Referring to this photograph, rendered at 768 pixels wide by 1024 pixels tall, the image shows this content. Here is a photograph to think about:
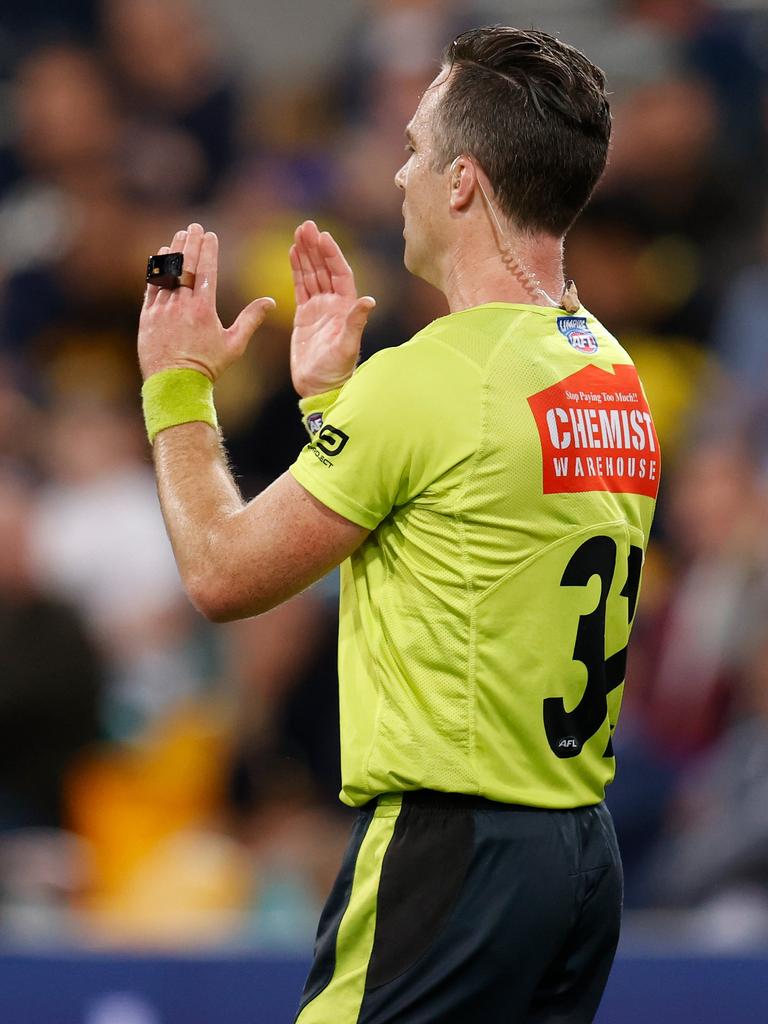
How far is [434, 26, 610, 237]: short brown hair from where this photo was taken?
7.63 feet

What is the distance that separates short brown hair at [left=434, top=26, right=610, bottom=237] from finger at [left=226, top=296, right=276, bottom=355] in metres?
0.41

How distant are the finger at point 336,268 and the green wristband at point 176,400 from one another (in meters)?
0.37

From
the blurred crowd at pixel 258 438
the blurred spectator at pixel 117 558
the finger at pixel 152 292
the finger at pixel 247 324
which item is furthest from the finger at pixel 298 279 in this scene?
the blurred spectator at pixel 117 558

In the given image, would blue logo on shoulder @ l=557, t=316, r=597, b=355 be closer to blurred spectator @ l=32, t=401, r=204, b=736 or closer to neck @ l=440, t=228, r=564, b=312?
neck @ l=440, t=228, r=564, b=312

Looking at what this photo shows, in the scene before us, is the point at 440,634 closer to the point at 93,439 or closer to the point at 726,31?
the point at 93,439

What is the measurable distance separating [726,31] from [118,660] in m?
3.86

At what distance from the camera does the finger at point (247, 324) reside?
2576 mm

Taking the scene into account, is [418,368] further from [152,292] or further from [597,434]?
[152,292]

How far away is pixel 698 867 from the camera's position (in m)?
4.91

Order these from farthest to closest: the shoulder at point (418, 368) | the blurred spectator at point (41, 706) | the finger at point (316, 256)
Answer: the blurred spectator at point (41, 706)
the finger at point (316, 256)
the shoulder at point (418, 368)

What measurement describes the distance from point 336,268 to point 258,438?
11.2ft

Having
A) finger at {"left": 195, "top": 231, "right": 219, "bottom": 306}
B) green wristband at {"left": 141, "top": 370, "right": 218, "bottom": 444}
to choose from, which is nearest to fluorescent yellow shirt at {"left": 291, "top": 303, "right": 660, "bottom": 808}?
green wristband at {"left": 141, "top": 370, "right": 218, "bottom": 444}

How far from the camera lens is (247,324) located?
8.54ft

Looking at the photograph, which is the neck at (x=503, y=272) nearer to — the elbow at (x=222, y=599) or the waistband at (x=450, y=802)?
the elbow at (x=222, y=599)
